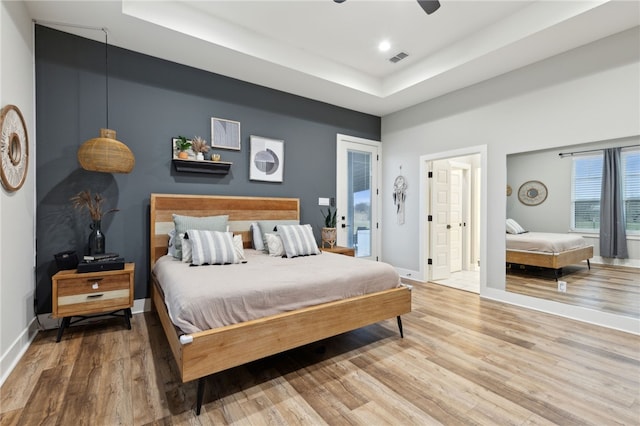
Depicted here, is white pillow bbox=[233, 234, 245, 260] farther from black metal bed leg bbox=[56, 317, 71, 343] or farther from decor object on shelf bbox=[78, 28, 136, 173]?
black metal bed leg bbox=[56, 317, 71, 343]

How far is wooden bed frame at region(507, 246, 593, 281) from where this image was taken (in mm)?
3322

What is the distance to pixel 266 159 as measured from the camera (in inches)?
166

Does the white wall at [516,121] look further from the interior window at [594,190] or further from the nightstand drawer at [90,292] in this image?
the nightstand drawer at [90,292]

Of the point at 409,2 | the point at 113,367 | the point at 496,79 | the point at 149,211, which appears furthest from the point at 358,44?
the point at 113,367

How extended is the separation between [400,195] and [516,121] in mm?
2010

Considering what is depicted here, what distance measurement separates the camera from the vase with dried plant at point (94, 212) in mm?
2848

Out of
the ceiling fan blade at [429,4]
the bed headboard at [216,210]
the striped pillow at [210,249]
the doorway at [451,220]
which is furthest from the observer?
the doorway at [451,220]

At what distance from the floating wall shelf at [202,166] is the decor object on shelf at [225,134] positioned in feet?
0.88

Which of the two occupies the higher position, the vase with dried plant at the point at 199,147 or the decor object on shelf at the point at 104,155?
the vase with dried plant at the point at 199,147

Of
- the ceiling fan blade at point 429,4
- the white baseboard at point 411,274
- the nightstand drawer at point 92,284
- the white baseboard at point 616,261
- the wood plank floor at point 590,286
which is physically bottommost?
the white baseboard at point 411,274

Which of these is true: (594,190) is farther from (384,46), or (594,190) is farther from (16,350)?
(16,350)

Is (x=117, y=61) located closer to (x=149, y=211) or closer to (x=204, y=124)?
(x=204, y=124)

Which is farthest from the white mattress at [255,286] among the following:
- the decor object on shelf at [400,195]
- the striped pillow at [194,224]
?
the decor object on shelf at [400,195]

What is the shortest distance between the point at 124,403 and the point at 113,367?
21.0 inches
